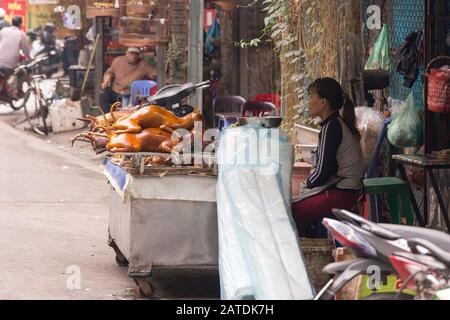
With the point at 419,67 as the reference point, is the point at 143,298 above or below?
below

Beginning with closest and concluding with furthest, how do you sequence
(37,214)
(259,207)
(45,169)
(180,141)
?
(259,207)
(180,141)
(37,214)
(45,169)

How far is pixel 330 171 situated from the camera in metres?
7.95

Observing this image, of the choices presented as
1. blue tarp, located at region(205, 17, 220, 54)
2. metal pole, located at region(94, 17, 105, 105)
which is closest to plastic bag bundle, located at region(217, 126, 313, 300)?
blue tarp, located at region(205, 17, 220, 54)

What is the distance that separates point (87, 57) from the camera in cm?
2136

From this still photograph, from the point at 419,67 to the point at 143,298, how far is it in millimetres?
3050

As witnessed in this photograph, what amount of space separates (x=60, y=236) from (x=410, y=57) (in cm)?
379

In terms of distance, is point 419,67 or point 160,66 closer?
point 419,67

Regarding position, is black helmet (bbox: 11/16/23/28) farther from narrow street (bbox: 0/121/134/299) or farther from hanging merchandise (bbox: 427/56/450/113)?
hanging merchandise (bbox: 427/56/450/113)

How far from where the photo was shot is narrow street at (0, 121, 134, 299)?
8422mm

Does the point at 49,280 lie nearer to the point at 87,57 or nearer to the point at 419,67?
the point at 419,67

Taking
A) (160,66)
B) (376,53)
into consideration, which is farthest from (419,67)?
(160,66)

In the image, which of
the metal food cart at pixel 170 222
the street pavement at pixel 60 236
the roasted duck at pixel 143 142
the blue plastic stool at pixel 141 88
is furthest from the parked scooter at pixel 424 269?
the blue plastic stool at pixel 141 88

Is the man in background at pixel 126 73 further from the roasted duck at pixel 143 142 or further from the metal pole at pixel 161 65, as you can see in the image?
the roasted duck at pixel 143 142
